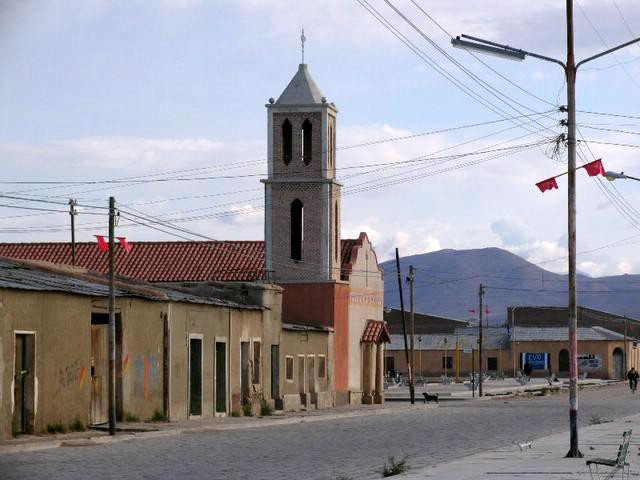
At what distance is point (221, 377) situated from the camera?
49.3 metres

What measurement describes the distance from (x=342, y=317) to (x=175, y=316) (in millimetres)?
23111

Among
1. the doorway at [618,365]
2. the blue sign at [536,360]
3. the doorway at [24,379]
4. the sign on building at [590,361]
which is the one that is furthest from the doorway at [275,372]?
the doorway at [618,365]

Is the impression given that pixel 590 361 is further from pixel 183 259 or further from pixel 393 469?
pixel 393 469

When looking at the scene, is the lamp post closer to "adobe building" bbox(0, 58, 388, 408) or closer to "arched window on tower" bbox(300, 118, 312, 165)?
"adobe building" bbox(0, 58, 388, 408)

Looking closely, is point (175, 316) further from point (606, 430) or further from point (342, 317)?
point (342, 317)

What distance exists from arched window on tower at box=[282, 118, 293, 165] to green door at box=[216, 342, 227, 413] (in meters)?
19.2

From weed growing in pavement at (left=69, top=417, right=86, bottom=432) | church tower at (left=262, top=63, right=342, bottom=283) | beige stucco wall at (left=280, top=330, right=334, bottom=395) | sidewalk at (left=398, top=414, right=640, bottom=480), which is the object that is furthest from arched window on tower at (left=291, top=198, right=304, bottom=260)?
sidewalk at (left=398, top=414, right=640, bottom=480)

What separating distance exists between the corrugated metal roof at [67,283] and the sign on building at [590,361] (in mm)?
92172

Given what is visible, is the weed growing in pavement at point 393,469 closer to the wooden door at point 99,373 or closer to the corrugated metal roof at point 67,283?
the corrugated metal roof at point 67,283

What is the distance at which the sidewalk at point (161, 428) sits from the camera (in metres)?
31.2

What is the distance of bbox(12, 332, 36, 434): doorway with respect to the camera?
33875 millimetres

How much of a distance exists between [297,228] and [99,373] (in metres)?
29.2

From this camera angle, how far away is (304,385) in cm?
6038

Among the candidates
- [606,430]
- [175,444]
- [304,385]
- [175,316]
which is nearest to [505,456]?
[175,444]
